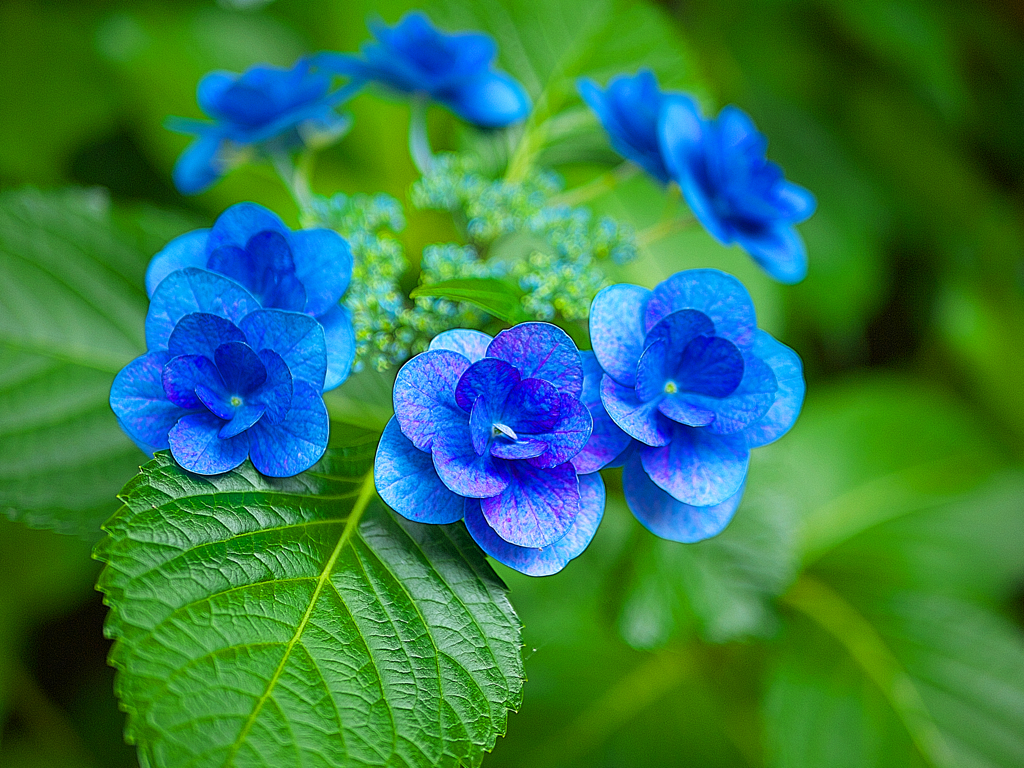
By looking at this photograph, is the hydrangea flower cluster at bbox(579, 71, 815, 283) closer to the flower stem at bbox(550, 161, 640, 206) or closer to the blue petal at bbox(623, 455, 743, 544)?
the flower stem at bbox(550, 161, 640, 206)

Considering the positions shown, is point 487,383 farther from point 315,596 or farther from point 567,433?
point 315,596

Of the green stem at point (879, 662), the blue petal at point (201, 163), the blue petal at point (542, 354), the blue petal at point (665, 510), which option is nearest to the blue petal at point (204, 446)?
the blue petal at point (542, 354)

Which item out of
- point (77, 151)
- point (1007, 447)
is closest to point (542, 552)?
point (77, 151)

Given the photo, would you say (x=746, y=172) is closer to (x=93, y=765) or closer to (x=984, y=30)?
(x=93, y=765)

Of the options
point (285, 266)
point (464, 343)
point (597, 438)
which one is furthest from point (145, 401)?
point (597, 438)

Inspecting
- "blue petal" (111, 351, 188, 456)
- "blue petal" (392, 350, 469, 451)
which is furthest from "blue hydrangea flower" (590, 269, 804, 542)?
"blue petal" (111, 351, 188, 456)

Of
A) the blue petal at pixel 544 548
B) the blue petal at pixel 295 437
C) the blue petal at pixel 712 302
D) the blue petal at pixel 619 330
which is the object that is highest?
the blue petal at pixel 712 302

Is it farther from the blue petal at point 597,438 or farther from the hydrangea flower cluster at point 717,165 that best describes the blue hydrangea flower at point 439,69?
the blue petal at point 597,438
